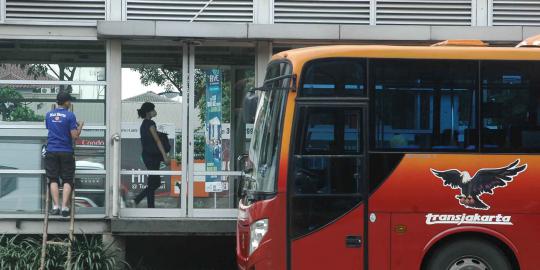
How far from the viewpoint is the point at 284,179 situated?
7.64 metres

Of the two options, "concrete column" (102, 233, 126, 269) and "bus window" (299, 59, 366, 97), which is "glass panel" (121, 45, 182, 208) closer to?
"concrete column" (102, 233, 126, 269)

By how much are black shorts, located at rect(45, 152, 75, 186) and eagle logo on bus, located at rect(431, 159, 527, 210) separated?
5004mm

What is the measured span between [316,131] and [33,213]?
493 centimetres

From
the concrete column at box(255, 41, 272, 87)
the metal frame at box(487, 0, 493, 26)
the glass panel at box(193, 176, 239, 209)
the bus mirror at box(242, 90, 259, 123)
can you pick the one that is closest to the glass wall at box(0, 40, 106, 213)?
the glass panel at box(193, 176, 239, 209)

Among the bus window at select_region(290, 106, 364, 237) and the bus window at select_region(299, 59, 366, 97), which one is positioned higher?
the bus window at select_region(299, 59, 366, 97)

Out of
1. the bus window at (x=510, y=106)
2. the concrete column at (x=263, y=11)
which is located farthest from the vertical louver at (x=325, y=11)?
the bus window at (x=510, y=106)

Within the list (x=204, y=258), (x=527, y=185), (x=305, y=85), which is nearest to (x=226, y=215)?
(x=204, y=258)

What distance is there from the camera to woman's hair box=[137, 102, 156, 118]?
10656mm

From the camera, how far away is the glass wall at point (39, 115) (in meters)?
10.5

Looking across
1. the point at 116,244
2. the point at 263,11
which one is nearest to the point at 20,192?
the point at 116,244

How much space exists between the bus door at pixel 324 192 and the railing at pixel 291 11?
337 centimetres

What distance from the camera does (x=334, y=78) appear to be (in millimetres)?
7906

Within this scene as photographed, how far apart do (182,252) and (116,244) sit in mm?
1340

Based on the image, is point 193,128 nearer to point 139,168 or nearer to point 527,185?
point 139,168
